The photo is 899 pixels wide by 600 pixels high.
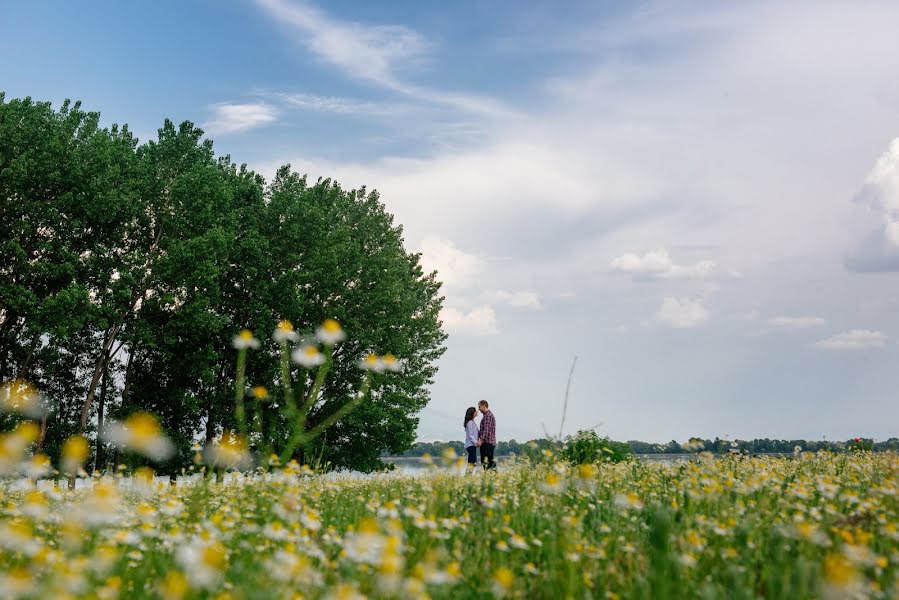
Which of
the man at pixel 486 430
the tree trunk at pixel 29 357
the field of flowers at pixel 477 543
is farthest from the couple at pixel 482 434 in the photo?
the tree trunk at pixel 29 357

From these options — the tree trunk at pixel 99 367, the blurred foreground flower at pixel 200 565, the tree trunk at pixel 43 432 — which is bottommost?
the tree trunk at pixel 43 432

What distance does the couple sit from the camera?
20.8m

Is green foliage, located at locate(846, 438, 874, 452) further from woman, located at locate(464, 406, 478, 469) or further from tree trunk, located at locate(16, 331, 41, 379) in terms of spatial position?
tree trunk, located at locate(16, 331, 41, 379)

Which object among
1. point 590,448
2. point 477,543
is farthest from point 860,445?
point 477,543

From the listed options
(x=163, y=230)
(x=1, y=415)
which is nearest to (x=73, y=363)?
(x=1, y=415)

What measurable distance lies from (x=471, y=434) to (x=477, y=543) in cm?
1528

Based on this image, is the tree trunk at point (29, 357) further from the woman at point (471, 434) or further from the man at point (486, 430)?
the man at point (486, 430)

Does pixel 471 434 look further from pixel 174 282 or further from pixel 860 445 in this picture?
pixel 174 282

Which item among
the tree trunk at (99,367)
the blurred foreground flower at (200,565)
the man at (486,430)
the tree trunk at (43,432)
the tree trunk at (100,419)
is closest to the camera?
the blurred foreground flower at (200,565)

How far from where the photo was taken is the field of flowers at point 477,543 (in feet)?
14.3

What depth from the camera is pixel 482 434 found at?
20844 millimetres

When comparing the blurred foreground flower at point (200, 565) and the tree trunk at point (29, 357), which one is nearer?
the blurred foreground flower at point (200, 565)

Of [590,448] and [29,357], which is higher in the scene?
[29,357]

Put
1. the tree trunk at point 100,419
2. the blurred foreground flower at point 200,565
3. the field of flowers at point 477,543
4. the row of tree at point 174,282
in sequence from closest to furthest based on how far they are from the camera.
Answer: the blurred foreground flower at point 200,565 → the field of flowers at point 477,543 → the row of tree at point 174,282 → the tree trunk at point 100,419
